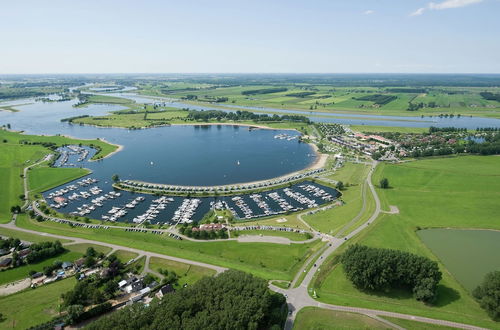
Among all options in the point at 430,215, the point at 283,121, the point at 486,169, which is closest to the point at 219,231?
the point at 430,215

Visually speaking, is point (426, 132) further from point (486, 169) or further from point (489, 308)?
point (489, 308)


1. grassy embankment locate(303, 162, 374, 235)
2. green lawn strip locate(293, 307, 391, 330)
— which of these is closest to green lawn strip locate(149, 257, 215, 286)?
green lawn strip locate(293, 307, 391, 330)

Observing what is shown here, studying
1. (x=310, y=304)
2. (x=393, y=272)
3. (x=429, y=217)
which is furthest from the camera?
(x=429, y=217)

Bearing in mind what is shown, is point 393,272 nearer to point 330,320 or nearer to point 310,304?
point 330,320

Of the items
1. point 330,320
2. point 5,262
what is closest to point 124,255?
point 5,262

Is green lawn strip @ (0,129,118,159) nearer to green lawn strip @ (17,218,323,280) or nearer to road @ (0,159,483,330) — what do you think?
road @ (0,159,483,330)

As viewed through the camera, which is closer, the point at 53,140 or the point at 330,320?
the point at 330,320

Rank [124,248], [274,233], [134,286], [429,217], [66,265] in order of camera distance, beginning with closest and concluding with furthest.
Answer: [134,286]
[66,265]
[124,248]
[274,233]
[429,217]

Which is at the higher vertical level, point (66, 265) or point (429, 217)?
point (429, 217)

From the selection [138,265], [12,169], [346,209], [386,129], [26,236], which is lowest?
[138,265]
